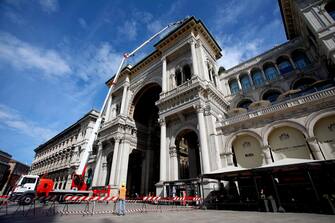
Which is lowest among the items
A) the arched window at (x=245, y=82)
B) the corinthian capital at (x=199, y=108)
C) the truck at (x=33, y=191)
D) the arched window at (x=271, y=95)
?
the truck at (x=33, y=191)

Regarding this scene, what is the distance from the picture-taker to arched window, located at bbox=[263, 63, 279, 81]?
851 inches

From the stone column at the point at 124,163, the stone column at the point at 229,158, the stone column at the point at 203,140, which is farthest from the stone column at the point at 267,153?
the stone column at the point at 124,163

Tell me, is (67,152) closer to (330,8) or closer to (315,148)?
(315,148)

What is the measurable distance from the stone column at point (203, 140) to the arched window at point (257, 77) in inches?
424

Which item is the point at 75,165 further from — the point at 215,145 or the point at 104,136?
the point at 215,145

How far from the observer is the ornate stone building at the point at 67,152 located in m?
37.8

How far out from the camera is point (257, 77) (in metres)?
23.3

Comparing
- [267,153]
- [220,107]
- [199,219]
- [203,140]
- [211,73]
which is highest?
[211,73]

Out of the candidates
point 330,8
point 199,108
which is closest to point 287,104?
point 199,108

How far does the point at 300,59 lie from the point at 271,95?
17.2 ft

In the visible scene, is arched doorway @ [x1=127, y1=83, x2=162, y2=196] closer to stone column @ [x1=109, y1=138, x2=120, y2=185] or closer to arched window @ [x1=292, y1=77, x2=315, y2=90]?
stone column @ [x1=109, y1=138, x2=120, y2=185]

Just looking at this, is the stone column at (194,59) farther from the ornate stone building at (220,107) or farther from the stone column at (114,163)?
the stone column at (114,163)

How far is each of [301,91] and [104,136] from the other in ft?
87.5

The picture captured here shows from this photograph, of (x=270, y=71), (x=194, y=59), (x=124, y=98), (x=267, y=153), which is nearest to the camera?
(x=267, y=153)
